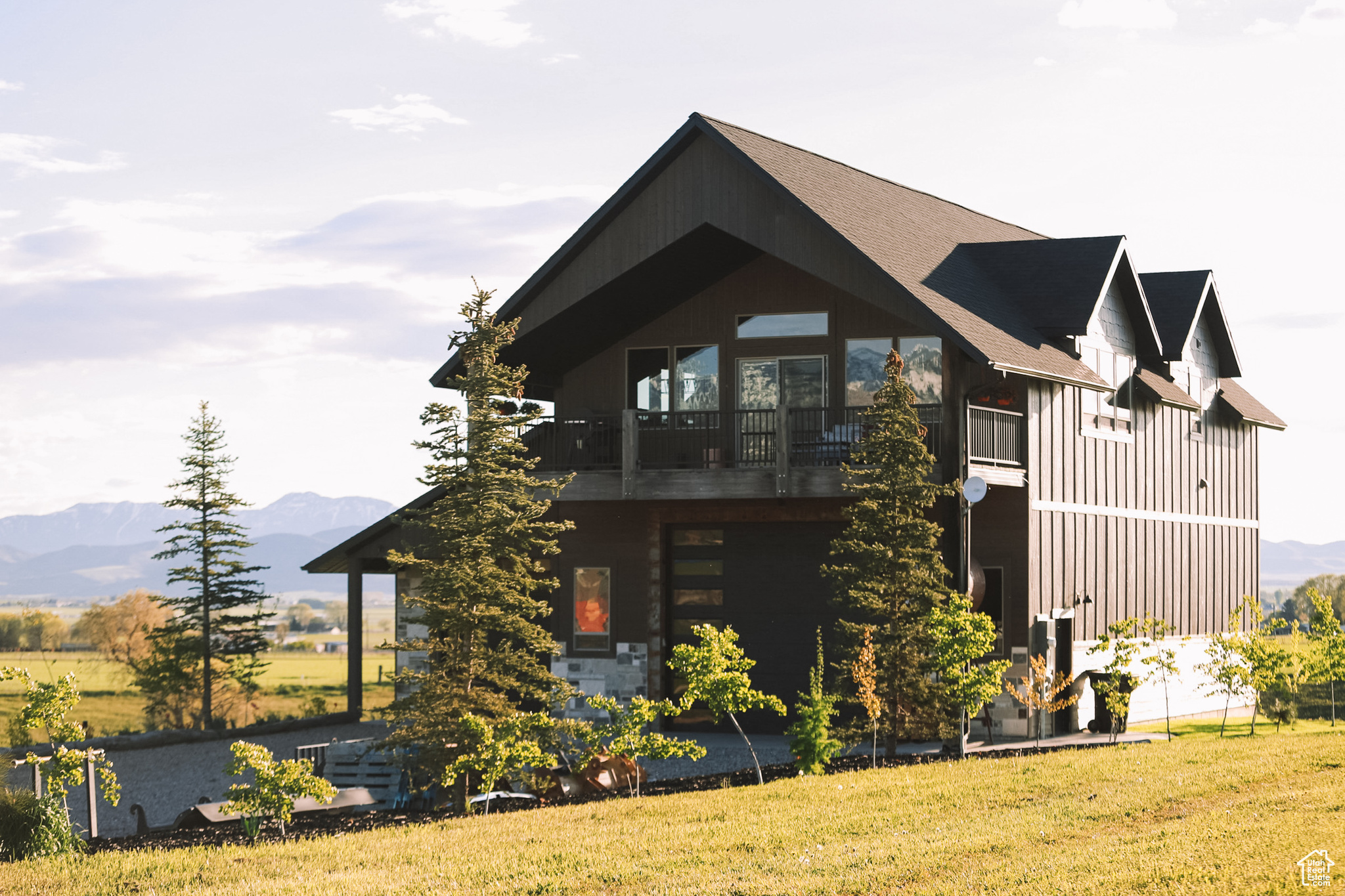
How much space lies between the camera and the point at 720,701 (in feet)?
53.6

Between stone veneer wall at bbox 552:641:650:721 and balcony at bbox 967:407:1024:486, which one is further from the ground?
balcony at bbox 967:407:1024:486

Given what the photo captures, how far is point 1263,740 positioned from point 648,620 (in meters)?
9.57

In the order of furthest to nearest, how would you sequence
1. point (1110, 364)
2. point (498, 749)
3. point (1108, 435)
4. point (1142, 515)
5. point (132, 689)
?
point (132, 689)
point (1142, 515)
point (1110, 364)
point (1108, 435)
point (498, 749)

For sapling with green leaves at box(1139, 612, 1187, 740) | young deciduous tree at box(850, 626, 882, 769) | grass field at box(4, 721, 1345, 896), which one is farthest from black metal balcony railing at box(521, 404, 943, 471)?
grass field at box(4, 721, 1345, 896)

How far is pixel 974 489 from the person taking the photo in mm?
19156

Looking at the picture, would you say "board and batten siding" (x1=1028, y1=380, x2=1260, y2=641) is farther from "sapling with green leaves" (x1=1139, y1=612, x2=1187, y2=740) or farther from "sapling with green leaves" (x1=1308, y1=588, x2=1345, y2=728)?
"sapling with green leaves" (x1=1308, y1=588, x2=1345, y2=728)

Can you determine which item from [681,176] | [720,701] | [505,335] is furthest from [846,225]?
[720,701]

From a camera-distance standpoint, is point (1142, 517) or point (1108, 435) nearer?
point (1108, 435)

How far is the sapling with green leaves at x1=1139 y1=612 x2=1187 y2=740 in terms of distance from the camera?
2241 centimetres

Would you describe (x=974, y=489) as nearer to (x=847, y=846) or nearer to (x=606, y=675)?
(x=606, y=675)

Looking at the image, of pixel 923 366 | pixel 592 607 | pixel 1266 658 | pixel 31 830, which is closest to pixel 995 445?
pixel 923 366

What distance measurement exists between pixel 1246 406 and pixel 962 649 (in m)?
15.7

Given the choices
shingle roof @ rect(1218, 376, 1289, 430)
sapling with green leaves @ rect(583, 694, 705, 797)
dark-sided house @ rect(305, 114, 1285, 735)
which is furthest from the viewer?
shingle roof @ rect(1218, 376, 1289, 430)

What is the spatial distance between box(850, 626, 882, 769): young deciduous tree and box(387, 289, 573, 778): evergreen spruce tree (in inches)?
Answer: 149
